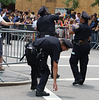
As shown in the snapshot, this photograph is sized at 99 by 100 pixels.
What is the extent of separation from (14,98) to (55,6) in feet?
175

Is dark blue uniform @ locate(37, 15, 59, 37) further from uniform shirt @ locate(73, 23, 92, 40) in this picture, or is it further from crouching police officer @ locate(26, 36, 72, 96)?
crouching police officer @ locate(26, 36, 72, 96)

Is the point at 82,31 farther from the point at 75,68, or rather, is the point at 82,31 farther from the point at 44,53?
the point at 44,53

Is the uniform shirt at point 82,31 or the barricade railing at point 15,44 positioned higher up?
the uniform shirt at point 82,31

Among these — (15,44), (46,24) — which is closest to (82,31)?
(46,24)

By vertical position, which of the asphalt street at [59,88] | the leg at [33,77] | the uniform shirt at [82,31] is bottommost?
the asphalt street at [59,88]

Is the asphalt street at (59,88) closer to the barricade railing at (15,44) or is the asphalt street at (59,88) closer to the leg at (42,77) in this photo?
the leg at (42,77)

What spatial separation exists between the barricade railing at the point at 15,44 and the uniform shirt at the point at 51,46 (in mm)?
1769

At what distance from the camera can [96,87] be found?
30.3 ft

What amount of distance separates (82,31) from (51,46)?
A: 6.31 ft

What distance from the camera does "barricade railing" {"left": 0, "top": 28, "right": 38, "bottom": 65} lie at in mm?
9625

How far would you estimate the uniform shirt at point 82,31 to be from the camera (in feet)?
30.4

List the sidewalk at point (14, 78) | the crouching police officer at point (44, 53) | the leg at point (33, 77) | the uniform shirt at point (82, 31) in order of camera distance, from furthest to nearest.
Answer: the uniform shirt at point (82, 31), the sidewalk at point (14, 78), the leg at point (33, 77), the crouching police officer at point (44, 53)

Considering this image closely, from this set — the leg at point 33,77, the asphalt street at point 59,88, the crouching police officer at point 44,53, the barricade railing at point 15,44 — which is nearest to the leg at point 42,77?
the crouching police officer at point 44,53

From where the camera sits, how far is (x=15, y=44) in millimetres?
10211
